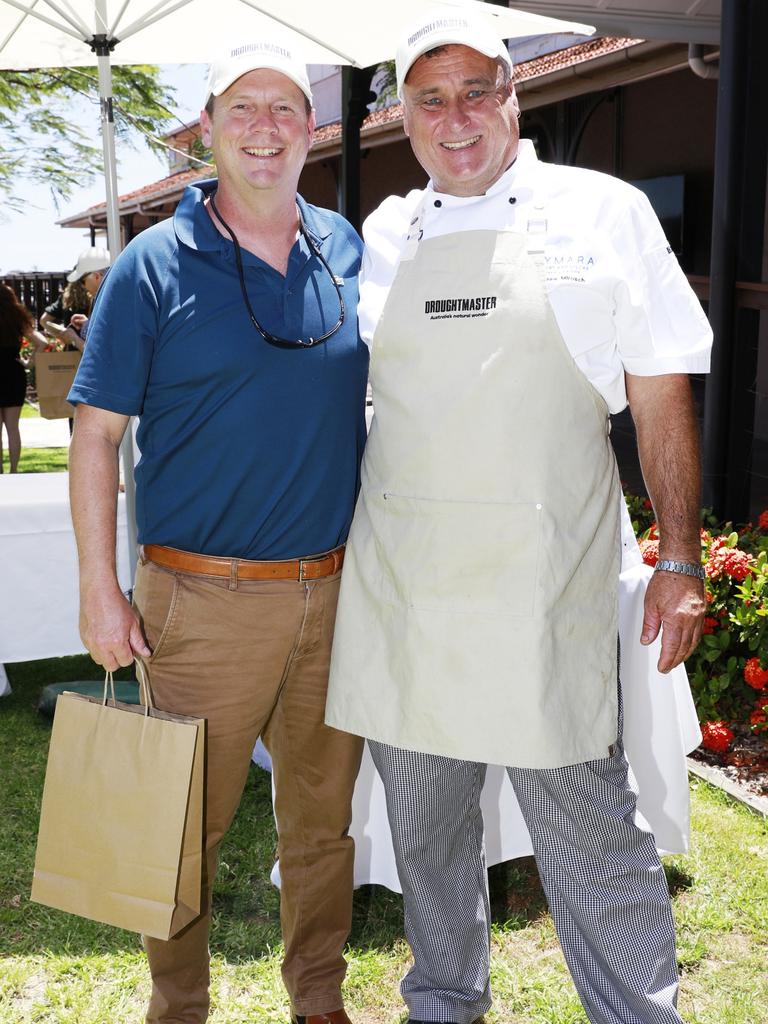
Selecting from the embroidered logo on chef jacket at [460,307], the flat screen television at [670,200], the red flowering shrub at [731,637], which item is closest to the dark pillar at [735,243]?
the red flowering shrub at [731,637]

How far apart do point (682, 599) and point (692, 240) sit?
415 inches

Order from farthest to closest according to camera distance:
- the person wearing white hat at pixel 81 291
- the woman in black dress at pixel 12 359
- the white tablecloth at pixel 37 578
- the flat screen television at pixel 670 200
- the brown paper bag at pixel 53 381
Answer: the flat screen television at pixel 670 200 → the woman in black dress at pixel 12 359 → the person wearing white hat at pixel 81 291 → the brown paper bag at pixel 53 381 → the white tablecloth at pixel 37 578

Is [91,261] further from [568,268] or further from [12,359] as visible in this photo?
[568,268]

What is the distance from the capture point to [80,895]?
196 centimetres

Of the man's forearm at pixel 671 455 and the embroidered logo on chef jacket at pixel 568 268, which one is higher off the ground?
the embroidered logo on chef jacket at pixel 568 268

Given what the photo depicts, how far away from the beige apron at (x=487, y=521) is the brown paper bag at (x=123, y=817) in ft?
1.39

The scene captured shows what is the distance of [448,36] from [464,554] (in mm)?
964

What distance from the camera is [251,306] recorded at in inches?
79.4

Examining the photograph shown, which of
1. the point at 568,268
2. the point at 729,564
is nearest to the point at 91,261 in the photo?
the point at 729,564

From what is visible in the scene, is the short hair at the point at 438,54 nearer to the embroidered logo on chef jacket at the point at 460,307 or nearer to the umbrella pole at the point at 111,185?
the embroidered logo on chef jacket at the point at 460,307

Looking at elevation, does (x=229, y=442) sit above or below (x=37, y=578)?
above

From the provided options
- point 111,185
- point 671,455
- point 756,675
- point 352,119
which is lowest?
point 756,675

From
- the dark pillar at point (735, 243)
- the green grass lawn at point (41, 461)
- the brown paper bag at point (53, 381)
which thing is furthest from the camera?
the green grass lawn at point (41, 461)

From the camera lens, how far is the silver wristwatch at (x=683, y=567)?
6.68ft
